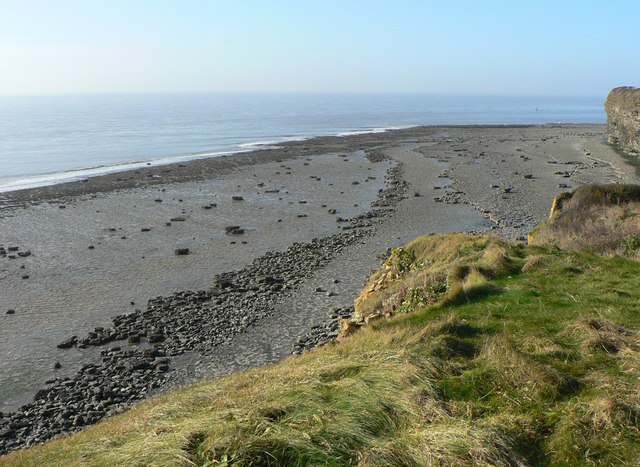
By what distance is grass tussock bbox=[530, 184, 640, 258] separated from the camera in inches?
615

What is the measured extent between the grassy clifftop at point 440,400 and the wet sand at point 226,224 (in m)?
6.55

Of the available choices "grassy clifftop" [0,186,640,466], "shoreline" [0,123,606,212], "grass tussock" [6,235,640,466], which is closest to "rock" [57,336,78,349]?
"grassy clifftop" [0,186,640,466]

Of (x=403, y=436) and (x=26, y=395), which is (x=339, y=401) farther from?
(x=26, y=395)

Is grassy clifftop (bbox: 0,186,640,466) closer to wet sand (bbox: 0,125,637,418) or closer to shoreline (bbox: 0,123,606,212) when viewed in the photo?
wet sand (bbox: 0,125,637,418)

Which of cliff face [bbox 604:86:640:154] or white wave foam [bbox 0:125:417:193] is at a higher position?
cliff face [bbox 604:86:640:154]

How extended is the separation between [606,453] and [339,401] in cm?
330

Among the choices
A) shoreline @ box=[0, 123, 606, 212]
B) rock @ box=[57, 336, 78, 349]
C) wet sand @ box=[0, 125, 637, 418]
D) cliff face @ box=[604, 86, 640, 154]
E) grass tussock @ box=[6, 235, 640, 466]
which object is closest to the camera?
grass tussock @ box=[6, 235, 640, 466]

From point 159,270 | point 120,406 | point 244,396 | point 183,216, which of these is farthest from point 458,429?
point 183,216

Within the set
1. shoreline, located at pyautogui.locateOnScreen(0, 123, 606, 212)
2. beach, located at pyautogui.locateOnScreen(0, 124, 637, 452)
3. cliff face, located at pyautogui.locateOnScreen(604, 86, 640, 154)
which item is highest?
cliff face, located at pyautogui.locateOnScreen(604, 86, 640, 154)

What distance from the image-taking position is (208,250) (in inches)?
1064

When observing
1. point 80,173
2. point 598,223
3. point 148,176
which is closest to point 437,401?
point 598,223

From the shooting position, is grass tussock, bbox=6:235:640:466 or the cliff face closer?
grass tussock, bbox=6:235:640:466

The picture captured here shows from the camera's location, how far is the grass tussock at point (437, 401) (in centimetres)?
574

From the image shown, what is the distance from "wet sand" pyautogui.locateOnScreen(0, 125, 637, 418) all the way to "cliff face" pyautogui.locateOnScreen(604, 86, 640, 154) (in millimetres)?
3789
